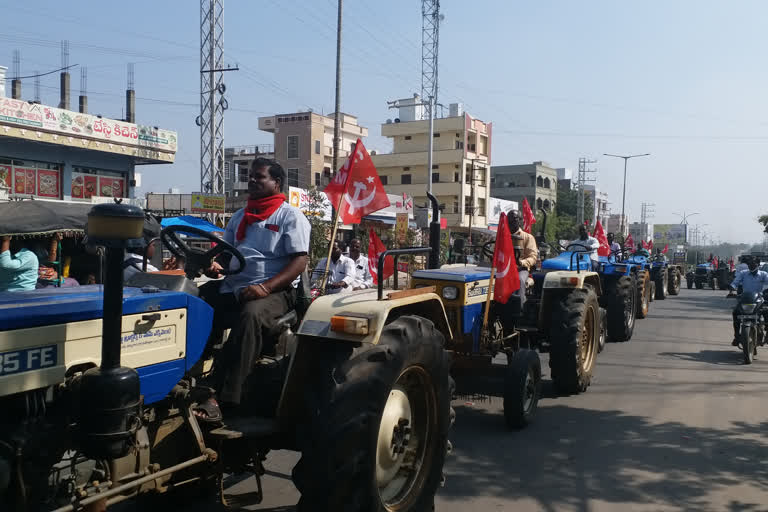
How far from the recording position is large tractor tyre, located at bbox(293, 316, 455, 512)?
2926mm

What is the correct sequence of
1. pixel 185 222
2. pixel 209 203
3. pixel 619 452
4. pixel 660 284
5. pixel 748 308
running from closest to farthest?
pixel 619 452, pixel 185 222, pixel 748 308, pixel 660 284, pixel 209 203

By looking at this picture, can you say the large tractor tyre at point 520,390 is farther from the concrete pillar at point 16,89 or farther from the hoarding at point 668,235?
the hoarding at point 668,235

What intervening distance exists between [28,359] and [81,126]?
25.1 metres

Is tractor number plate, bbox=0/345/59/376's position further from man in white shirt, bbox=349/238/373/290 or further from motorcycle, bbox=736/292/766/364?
motorcycle, bbox=736/292/766/364

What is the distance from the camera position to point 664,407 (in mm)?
6578

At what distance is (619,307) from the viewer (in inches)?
426

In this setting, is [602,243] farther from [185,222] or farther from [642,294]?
[185,222]

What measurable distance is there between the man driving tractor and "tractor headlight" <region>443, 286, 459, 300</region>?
2.38 meters

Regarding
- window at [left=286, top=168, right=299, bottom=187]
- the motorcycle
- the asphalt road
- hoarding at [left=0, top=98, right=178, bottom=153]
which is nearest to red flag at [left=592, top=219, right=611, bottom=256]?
the motorcycle

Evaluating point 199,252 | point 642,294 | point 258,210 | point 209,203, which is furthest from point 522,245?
point 209,203

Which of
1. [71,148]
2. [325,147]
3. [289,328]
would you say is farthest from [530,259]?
[325,147]

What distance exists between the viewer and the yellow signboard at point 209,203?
22.7m

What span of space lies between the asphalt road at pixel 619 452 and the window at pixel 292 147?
149ft

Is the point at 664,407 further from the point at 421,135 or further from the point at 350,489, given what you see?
the point at 421,135
